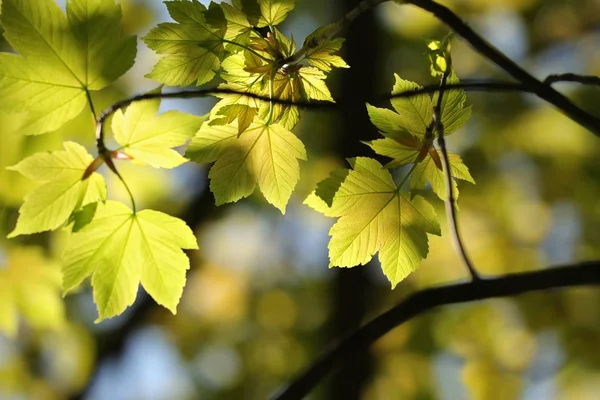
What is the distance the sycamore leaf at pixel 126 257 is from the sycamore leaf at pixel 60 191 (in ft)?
0.08

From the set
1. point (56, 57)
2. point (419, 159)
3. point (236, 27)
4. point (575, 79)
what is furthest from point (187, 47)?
point (575, 79)

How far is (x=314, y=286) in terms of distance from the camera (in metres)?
4.18

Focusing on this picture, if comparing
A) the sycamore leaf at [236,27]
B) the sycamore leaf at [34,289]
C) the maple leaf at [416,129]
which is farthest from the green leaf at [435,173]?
the sycamore leaf at [34,289]

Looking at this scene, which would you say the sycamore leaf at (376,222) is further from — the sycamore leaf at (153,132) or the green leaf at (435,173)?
the sycamore leaf at (153,132)

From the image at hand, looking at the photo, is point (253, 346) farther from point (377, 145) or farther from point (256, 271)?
point (377, 145)

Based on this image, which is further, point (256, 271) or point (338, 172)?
point (256, 271)

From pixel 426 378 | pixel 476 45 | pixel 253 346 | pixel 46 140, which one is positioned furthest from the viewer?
pixel 253 346

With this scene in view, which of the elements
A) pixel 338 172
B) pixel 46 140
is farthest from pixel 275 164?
pixel 46 140

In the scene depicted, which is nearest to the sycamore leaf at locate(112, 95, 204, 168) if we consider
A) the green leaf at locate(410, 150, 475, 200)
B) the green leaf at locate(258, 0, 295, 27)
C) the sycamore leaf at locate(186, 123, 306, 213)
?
the sycamore leaf at locate(186, 123, 306, 213)

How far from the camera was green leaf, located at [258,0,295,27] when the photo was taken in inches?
24.1

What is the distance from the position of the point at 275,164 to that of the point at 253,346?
3556 millimetres

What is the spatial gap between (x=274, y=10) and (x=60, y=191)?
0.30 m

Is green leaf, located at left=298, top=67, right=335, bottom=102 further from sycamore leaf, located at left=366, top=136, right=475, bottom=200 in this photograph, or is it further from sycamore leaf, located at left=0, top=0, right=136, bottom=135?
sycamore leaf, located at left=0, top=0, right=136, bottom=135

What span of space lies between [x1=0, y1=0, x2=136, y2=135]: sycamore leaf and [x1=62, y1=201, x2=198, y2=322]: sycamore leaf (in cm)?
12
